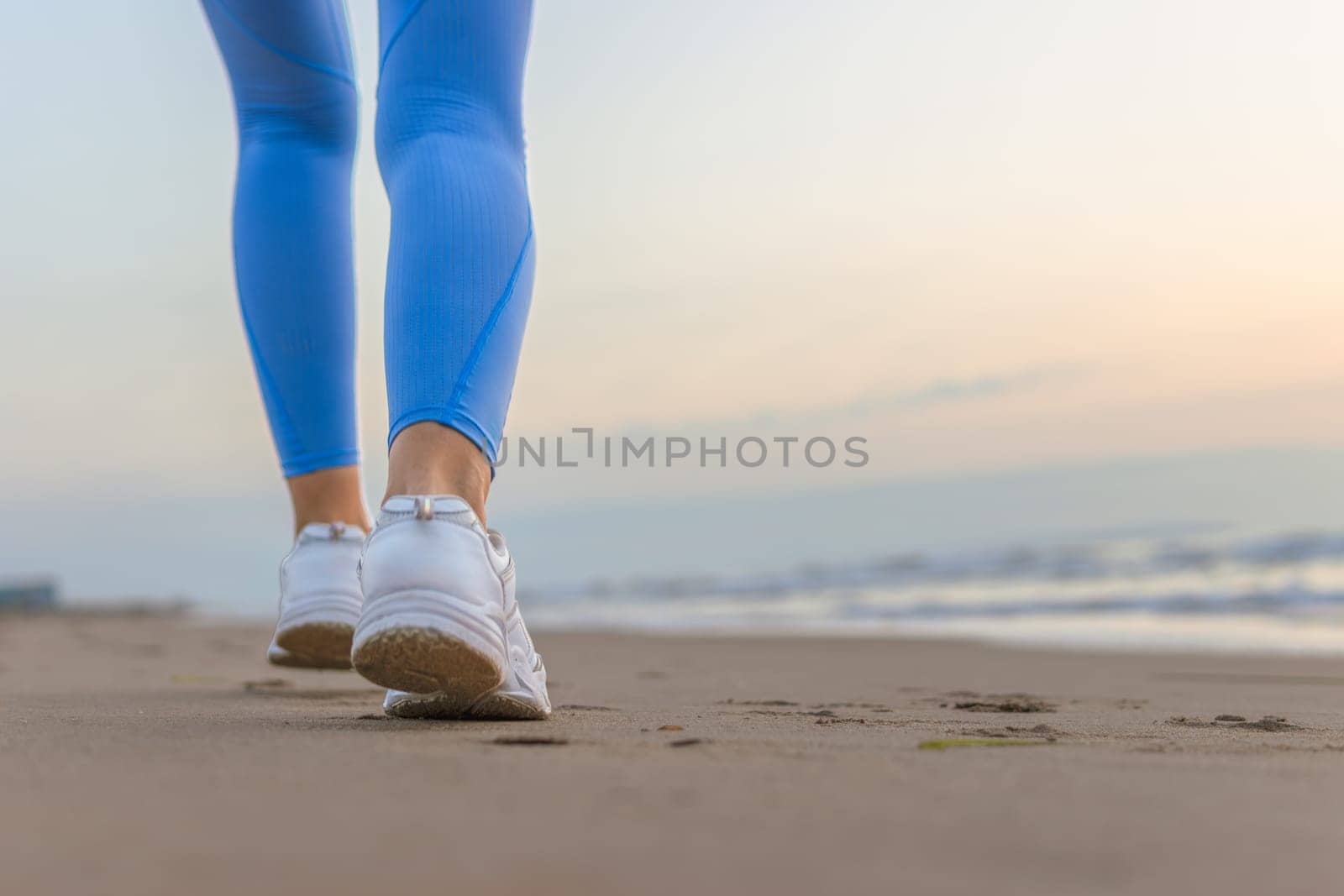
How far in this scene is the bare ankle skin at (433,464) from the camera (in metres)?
1.38

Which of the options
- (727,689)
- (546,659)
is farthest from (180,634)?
(727,689)

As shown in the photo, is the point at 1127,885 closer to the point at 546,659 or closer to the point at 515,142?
the point at 515,142

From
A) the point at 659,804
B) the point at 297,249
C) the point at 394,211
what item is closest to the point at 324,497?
the point at 297,249

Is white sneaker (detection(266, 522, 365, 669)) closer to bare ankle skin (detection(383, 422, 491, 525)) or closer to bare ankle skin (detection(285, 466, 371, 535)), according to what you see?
bare ankle skin (detection(285, 466, 371, 535))

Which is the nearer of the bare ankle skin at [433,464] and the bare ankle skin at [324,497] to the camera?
the bare ankle skin at [433,464]

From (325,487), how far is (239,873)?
141 centimetres

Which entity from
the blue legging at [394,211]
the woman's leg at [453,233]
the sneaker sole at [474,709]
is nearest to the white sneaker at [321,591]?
the blue legging at [394,211]

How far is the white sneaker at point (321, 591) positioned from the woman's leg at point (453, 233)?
0.62 m

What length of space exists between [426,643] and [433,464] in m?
0.21

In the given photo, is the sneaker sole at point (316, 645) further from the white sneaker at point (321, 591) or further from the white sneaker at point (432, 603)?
the white sneaker at point (432, 603)

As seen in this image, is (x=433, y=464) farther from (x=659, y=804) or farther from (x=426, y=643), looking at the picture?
(x=659, y=804)

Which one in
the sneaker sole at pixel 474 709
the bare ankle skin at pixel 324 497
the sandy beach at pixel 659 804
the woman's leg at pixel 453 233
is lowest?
the sandy beach at pixel 659 804

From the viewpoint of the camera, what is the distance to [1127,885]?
0.70 metres

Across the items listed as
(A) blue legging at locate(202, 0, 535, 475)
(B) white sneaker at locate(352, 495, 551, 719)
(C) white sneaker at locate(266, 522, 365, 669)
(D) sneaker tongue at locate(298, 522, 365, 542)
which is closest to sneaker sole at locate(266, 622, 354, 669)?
(C) white sneaker at locate(266, 522, 365, 669)
